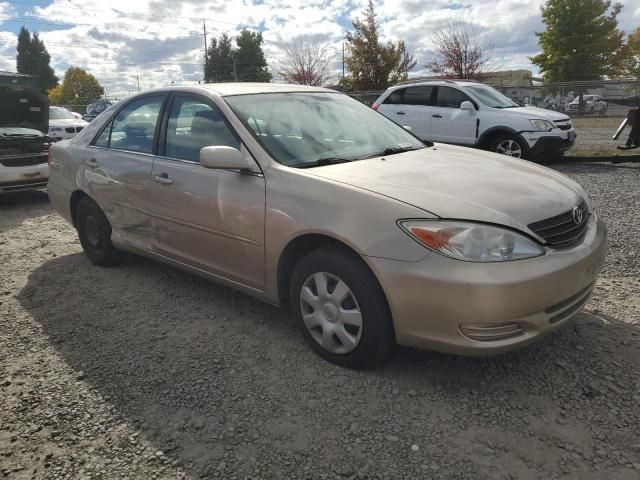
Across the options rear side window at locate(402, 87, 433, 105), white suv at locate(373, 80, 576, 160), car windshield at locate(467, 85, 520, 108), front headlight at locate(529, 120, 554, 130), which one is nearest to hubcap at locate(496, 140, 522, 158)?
white suv at locate(373, 80, 576, 160)

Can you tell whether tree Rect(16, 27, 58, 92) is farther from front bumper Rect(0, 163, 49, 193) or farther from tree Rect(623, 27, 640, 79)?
front bumper Rect(0, 163, 49, 193)

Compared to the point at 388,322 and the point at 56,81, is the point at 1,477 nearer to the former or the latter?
the point at 388,322

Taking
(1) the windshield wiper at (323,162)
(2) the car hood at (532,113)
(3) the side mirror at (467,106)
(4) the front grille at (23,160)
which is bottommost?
(4) the front grille at (23,160)

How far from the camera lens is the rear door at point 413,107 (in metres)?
10.8


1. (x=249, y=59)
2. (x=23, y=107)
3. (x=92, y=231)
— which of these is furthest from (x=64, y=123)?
(x=249, y=59)

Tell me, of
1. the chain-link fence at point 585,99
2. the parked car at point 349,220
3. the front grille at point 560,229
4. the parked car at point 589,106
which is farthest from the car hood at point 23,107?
the parked car at point 589,106

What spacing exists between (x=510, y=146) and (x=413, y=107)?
2.21m

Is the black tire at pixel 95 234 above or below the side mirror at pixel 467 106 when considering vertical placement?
below

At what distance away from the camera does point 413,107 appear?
10961mm

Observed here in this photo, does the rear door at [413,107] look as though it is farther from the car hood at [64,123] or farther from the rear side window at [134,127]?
the car hood at [64,123]

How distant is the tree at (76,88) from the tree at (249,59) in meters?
24.3

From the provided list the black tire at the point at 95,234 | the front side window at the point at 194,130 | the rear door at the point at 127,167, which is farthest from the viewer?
the black tire at the point at 95,234

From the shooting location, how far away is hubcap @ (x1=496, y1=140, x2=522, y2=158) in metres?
9.74

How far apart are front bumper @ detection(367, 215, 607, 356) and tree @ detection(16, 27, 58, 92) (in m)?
93.1
